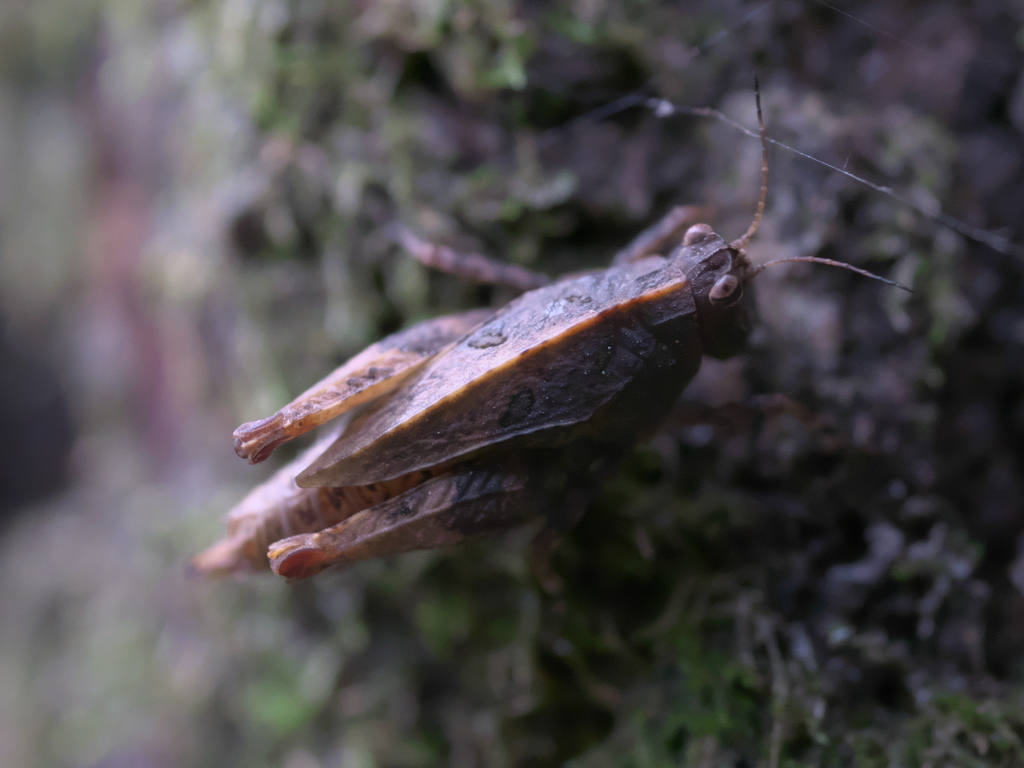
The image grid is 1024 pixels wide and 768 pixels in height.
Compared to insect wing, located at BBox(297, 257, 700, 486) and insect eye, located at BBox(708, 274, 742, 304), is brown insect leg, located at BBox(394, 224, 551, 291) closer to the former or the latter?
insect wing, located at BBox(297, 257, 700, 486)

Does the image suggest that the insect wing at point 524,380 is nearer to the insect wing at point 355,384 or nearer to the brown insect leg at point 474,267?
the insect wing at point 355,384

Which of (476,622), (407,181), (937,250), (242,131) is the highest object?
(242,131)

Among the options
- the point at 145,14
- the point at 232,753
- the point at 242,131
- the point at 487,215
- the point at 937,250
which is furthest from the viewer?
the point at 145,14

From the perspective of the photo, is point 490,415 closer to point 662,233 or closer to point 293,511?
point 293,511

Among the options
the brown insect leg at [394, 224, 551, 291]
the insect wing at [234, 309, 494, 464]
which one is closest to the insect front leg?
the insect wing at [234, 309, 494, 464]

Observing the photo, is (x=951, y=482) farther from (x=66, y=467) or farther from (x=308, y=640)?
(x=66, y=467)

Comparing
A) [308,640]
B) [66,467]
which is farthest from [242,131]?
[66,467]

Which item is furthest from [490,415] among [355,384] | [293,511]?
[293,511]

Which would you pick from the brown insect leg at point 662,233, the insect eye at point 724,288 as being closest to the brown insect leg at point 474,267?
the brown insect leg at point 662,233
